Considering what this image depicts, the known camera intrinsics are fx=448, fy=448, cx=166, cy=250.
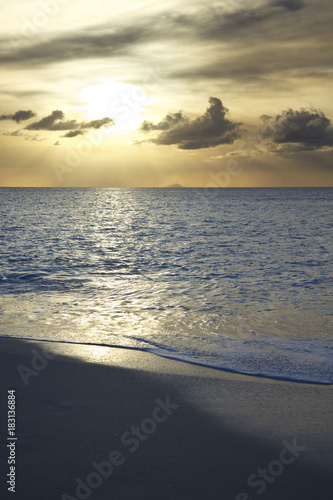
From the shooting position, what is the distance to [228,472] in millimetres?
4973

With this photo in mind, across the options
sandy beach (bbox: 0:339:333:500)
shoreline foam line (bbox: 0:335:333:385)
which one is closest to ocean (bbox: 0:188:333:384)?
shoreline foam line (bbox: 0:335:333:385)

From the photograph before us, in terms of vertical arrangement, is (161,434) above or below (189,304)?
above

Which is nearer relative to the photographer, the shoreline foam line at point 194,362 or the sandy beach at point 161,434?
the sandy beach at point 161,434

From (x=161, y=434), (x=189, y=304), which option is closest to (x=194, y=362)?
(x=161, y=434)

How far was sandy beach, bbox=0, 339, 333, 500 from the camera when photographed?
472 centimetres

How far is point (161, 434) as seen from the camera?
5750 mm

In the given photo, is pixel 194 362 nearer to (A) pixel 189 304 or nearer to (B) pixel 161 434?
(B) pixel 161 434

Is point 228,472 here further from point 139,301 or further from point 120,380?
point 139,301

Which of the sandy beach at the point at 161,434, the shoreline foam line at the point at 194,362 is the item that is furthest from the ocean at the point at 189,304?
the sandy beach at the point at 161,434

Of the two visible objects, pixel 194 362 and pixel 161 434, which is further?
pixel 194 362

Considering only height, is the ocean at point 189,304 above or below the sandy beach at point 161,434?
below

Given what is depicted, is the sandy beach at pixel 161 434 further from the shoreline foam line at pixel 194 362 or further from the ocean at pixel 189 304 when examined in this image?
the ocean at pixel 189 304

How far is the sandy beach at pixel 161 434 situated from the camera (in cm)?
472

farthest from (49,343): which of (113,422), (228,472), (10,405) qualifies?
(228,472)
